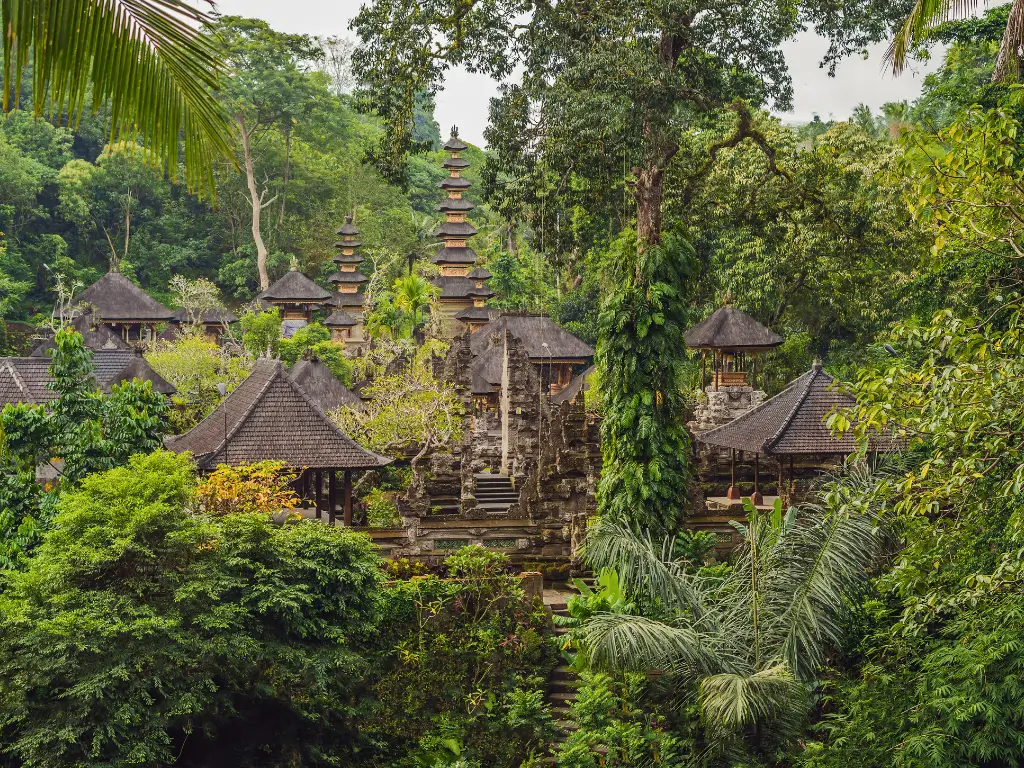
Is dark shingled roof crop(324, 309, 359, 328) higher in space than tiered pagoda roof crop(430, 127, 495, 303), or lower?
lower

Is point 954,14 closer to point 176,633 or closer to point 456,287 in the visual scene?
point 176,633

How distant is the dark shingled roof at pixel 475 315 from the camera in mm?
45781

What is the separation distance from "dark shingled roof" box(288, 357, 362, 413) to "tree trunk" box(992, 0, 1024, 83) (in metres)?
17.4

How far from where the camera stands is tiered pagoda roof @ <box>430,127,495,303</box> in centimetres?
4708

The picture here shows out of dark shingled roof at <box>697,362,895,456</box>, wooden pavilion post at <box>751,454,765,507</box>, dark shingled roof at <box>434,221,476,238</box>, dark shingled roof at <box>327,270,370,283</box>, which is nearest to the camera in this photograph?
dark shingled roof at <box>697,362,895,456</box>

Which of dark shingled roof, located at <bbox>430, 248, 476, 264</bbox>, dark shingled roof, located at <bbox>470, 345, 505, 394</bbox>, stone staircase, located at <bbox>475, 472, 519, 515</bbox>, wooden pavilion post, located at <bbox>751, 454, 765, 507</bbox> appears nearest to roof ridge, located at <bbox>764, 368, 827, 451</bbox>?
wooden pavilion post, located at <bbox>751, 454, 765, 507</bbox>

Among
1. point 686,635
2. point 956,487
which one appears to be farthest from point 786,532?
point 956,487

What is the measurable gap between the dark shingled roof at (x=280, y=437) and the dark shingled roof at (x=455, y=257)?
96.3ft

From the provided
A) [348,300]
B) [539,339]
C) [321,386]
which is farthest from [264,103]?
[321,386]

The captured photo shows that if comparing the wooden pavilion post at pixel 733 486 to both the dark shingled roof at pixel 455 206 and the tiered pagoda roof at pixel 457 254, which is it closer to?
the tiered pagoda roof at pixel 457 254

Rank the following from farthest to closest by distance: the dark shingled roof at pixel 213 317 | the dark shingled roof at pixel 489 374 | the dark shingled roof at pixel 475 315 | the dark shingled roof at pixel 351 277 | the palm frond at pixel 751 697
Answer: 1. the dark shingled roof at pixel 351 277
2. the dark shingled roof at pixel 213 317
3. the dark shingled roof at pixel 475 315
4. the dark shingled roof at pixel 489 374
5. the palm frond at pixel 751 697

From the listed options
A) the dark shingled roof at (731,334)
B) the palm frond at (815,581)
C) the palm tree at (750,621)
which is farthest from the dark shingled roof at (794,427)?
the palm frond at (815,581)

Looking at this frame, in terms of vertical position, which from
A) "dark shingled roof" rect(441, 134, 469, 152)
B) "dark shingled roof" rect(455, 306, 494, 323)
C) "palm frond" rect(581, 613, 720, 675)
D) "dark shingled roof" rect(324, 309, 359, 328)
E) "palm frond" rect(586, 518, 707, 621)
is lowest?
"palm frond" rect(581, 613, 720, 675)

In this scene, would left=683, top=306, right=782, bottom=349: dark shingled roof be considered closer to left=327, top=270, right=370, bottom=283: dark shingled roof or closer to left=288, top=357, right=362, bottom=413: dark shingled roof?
left=288, top=357, right=362, bottom=413: dark shingled roof
